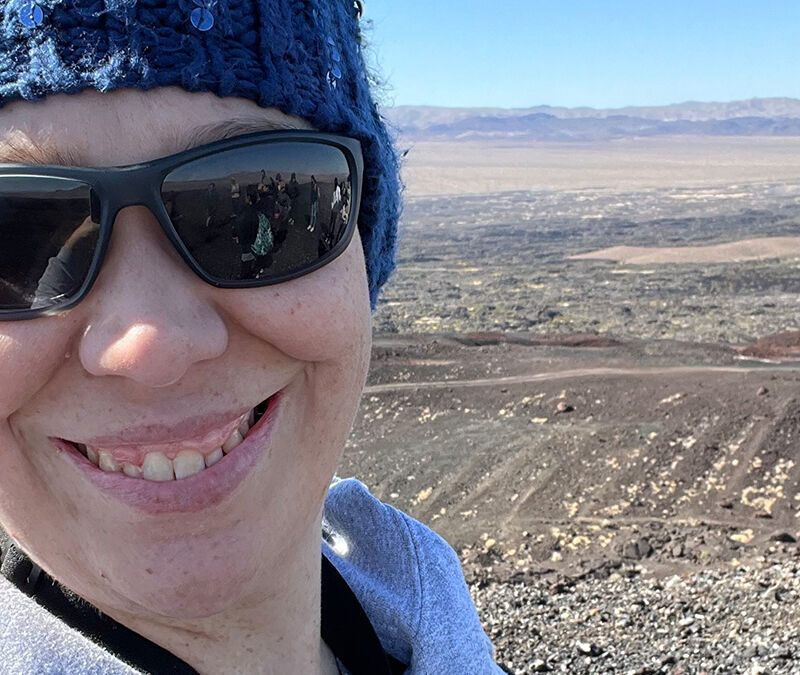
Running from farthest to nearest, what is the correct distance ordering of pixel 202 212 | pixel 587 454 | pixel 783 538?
pixel 587 454, pixel 783 538, pixel 202 212

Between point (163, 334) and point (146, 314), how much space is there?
0.03 meters

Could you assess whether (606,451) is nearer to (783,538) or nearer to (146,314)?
(783,538)

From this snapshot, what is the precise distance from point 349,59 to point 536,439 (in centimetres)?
889

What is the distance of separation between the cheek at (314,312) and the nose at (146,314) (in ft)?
0.19

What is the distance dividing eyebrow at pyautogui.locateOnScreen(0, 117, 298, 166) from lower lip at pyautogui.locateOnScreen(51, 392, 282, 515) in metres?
0.36

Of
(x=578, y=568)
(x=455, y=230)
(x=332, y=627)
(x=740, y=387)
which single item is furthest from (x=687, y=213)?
(x=332, y=627)

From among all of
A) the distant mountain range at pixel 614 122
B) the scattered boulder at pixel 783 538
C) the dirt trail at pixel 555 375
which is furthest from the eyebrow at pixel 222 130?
the distant mountain range at pixel 614 122

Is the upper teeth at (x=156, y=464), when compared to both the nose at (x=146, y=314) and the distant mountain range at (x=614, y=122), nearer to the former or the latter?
the nose at (x=146, y=314)

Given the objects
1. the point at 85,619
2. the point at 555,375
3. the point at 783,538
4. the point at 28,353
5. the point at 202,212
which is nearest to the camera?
the point at 28,353

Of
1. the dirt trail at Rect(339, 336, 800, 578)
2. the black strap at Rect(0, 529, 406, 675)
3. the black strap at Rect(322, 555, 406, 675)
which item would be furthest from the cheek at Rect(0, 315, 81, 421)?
the dirt trail at Rect(339, 336, 800, 578)

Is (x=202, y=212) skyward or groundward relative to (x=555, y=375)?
skyward

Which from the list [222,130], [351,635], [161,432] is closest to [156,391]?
[161,432]

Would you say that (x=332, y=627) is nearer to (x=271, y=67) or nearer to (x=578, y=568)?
(x=271, y=67)

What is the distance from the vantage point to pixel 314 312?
1.17 meters
